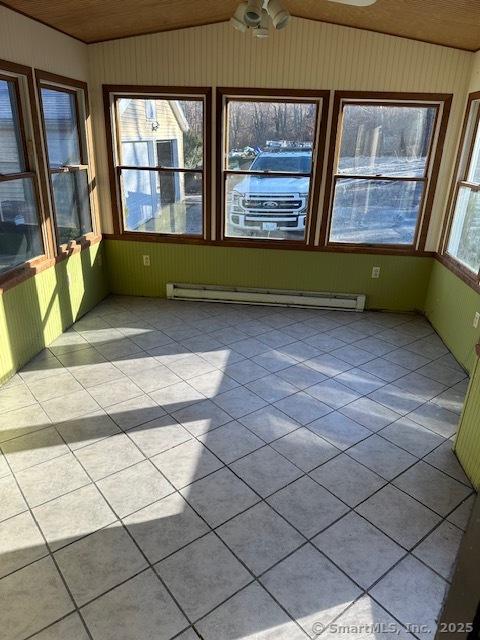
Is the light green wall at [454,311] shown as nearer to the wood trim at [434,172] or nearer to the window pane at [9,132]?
the wood trim at [434,172]

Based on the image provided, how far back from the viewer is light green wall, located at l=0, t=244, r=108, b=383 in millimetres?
3184

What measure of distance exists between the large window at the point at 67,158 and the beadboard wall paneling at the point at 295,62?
1.48ft

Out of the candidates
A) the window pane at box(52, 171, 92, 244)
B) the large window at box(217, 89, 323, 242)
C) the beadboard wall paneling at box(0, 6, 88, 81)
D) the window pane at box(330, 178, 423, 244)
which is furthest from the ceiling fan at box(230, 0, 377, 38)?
the window pane at box(52, 171, 92, 244)

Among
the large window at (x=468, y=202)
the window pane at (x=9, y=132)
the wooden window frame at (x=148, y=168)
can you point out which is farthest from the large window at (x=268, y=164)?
the window pane at (x=9, y=132)

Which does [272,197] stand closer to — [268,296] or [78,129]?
[268,296]

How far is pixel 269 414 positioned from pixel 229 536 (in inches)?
39.7

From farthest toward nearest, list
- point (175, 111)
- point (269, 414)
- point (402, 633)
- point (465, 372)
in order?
point (175, 111)
point (465, 372)
point (269, 414)
point (402, 633)

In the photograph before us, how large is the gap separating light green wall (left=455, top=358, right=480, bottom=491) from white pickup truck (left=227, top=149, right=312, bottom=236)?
2.68 metres

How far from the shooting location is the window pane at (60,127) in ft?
11.9

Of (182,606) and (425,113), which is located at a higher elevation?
(425,113)

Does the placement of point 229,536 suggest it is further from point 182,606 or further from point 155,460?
point 155,460

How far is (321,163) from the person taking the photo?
4312 millimetres

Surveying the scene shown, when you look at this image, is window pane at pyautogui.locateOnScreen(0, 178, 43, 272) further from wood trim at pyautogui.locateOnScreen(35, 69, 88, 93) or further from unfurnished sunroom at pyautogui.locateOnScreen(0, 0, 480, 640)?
wood trim at pyautogui.locateOnScreen(35, 69, 88, 93)

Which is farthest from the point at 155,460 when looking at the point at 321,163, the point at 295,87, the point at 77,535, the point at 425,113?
the point at 425,113
